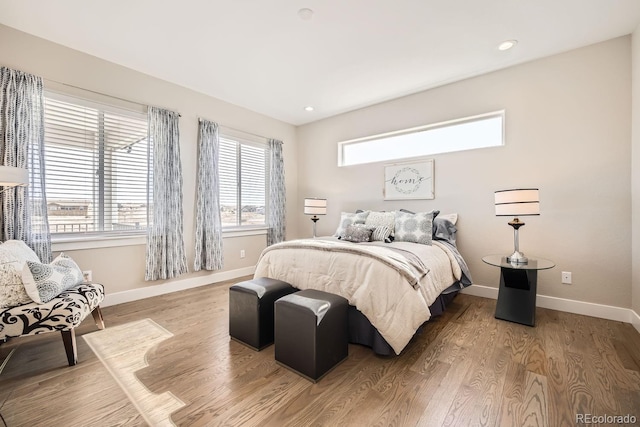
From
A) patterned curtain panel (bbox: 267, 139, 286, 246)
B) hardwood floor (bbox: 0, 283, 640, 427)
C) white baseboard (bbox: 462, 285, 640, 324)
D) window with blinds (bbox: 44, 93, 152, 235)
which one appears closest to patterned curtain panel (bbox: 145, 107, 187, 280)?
window with blinds (bbox: 44, 93, 152, 235)

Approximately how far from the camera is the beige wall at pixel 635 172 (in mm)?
2439

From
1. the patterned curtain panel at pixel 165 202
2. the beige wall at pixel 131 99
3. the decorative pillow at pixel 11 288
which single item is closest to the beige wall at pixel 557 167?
the beige wall at pixel 131 99

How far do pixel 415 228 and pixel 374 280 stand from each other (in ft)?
4.58

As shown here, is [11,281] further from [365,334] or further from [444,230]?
[444,230]

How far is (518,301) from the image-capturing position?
8.71 ft

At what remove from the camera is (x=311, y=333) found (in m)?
1.73

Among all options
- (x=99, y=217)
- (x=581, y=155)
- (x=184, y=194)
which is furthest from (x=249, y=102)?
(x=581, y=155)

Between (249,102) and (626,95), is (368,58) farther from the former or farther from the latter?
(626,95)

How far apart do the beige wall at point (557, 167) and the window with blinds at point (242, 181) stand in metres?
2.56

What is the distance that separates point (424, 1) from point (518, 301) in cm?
279

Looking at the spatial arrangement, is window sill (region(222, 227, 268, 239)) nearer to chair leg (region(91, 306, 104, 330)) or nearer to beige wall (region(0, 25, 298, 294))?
beige wall (region(0, 25, 298, 294))

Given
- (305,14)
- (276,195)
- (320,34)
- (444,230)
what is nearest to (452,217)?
(444,230)

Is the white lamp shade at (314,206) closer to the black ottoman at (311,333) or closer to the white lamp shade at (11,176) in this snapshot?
the black ottoman at (311,333)

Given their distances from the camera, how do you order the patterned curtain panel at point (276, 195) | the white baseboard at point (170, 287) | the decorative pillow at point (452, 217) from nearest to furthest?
the white baseboard at point (170, 287) → the decorative pillow at point (452, 217) → the patterned curtain panel at point (276, 195)
